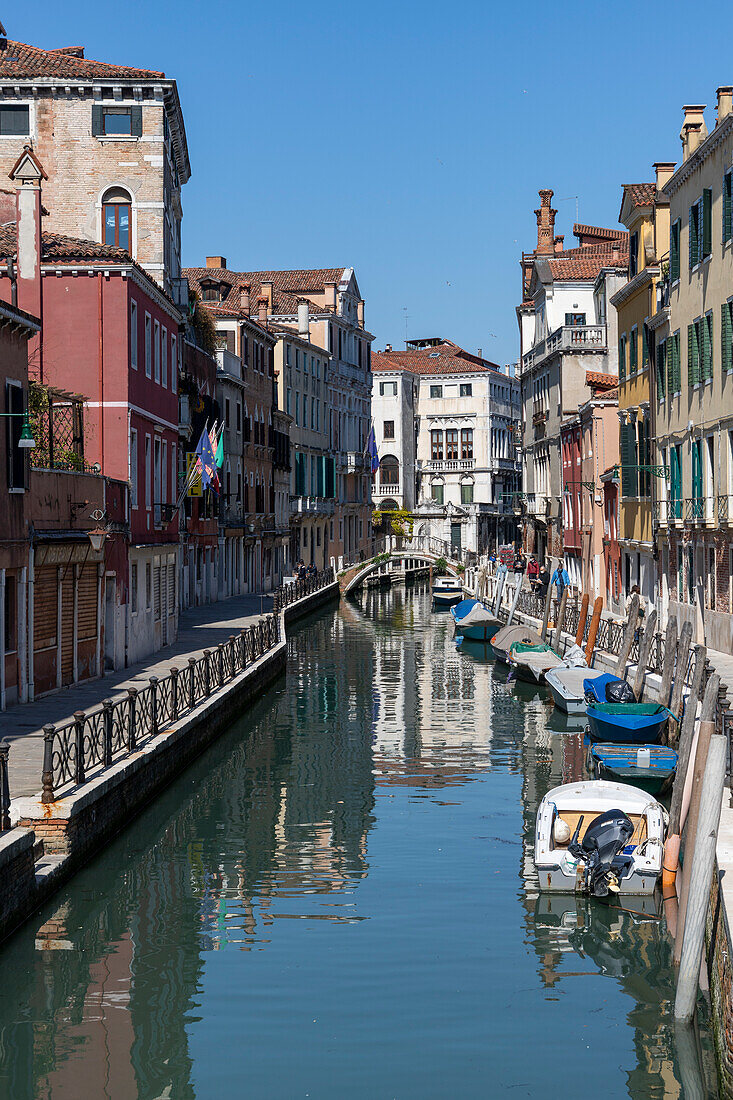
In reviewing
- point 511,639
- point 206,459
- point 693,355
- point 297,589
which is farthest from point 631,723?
point 297,589

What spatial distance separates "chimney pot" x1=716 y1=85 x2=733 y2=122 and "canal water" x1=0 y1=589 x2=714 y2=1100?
14771 millimetres

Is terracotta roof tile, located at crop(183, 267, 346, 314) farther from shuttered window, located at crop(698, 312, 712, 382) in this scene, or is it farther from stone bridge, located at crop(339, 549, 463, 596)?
shuttered window, located at crop(698, 312, 712, 382)

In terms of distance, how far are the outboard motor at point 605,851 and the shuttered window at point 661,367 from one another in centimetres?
2226

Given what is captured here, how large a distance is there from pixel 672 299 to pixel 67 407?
15858 millimetres

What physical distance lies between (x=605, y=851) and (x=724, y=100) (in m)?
19.2

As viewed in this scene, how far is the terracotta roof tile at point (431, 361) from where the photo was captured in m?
102

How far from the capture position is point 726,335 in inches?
1163

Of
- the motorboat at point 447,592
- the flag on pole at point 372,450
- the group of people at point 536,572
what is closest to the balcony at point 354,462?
the flag on pole at point 372,450

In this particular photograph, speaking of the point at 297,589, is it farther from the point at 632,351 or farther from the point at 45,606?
the point at 45,606

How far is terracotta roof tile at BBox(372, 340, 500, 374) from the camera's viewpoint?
10212 cm

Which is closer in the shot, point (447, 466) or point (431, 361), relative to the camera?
point (447, 466)

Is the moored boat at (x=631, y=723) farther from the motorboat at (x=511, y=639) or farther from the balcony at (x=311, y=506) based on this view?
the balcony at (x=311, y=506)

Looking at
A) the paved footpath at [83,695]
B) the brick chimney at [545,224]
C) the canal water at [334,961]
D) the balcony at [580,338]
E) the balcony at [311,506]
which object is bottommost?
the canal water at [334,961]

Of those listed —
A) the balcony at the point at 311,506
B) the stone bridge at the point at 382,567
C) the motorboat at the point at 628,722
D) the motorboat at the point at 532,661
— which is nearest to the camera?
the motorboat at the point at 628,722
